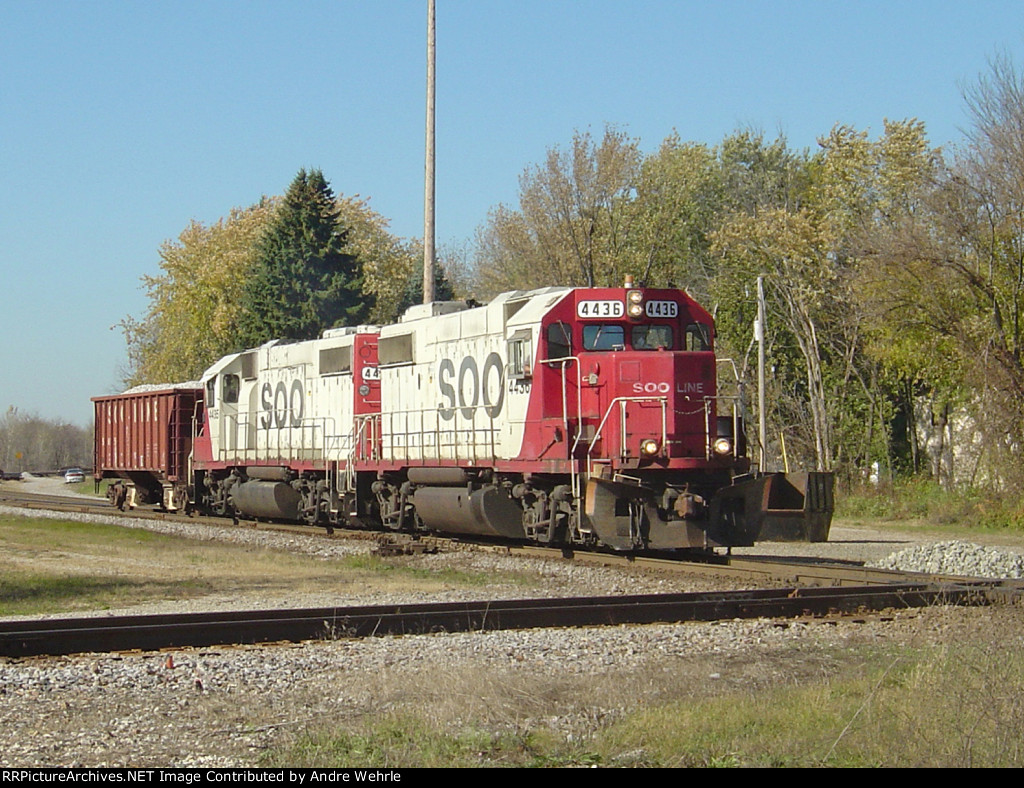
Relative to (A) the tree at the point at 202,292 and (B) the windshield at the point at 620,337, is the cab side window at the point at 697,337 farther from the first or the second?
(A) the tree at the point at 202,292

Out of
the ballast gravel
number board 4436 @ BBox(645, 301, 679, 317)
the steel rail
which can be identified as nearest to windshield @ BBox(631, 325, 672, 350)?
number board 4436 @ BBox(645, 301, 679, 317)

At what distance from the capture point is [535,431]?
1680 cm

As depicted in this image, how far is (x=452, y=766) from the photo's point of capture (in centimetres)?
598

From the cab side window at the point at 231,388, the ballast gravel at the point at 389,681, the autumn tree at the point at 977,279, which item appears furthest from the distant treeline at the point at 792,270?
the cab side window at the point at 231,388

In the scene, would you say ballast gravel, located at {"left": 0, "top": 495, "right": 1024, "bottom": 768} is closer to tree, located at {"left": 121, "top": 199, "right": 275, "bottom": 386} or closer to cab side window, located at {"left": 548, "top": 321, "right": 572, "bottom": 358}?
cab side window, located at {"left": 548, "top": 321, "right": 572, "bottom": 358}

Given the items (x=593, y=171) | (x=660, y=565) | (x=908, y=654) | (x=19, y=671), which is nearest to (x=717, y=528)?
(x=660, y=565)

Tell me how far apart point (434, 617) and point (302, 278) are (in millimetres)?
39118

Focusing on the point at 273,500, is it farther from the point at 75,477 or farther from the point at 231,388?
the point at 75,477

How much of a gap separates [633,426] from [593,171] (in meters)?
30.1

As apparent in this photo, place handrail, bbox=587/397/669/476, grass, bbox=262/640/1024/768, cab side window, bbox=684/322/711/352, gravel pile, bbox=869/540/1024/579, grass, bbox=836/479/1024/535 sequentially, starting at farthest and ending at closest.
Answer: grass, bbox=836/479/1024/535 → cab side window, bbox=684/322/711/352 → gravel pile, bbox=869/540/1024/579 → handrail, bbox=587/397/669/476 → grass, bbox=262/640/1024/768

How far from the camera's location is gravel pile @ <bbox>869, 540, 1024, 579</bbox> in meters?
15.6

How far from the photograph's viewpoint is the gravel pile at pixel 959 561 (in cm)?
1558

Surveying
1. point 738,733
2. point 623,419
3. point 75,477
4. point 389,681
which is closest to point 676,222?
point 623,419

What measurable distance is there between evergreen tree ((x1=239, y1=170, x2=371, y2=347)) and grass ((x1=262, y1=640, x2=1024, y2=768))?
41.2 metres
